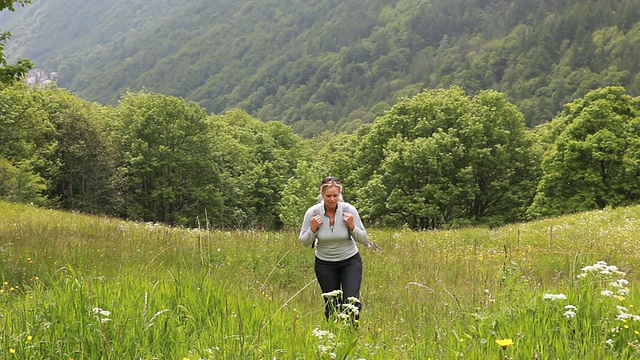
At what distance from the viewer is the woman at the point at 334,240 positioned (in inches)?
243

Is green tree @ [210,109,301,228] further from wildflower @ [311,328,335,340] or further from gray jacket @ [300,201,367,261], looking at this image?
wildflower @ [311,328,335,340]

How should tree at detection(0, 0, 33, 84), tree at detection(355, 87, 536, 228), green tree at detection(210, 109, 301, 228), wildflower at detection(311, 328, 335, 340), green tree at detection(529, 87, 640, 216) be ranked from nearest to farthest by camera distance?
wildflower at detection(311, 328, 335, 340) → tree at detection(0, 0, 33, 84) → green tree at detection(529, 87, 640, 216) → tree at detection(355, 87, 536, 228) → green tree at detection(210, 109, 301, 228)

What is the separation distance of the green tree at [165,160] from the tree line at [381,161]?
0.12m

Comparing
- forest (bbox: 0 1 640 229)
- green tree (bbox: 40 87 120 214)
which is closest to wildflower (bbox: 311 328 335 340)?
forest (bbox: 0 1 640 229)

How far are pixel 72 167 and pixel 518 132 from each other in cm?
4176

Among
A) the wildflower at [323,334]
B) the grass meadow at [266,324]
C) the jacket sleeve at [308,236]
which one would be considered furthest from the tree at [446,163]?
the wildflower at [323,334]

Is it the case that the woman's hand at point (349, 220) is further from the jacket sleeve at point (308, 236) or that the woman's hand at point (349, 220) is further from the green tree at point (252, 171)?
the green tree at point (252, 171)

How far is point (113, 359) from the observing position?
2828 millimetres

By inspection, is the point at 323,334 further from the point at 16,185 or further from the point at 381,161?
the point at 381,161

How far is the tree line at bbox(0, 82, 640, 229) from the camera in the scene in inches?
1457

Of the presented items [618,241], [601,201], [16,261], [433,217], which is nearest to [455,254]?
[618,241]

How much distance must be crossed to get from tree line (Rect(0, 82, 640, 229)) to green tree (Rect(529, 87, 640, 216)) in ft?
0.34

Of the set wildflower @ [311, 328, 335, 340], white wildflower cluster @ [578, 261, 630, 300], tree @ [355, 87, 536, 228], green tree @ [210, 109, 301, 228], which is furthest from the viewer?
green tree @ [210, 109, 301, 228]

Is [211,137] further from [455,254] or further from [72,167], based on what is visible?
[455,254]
